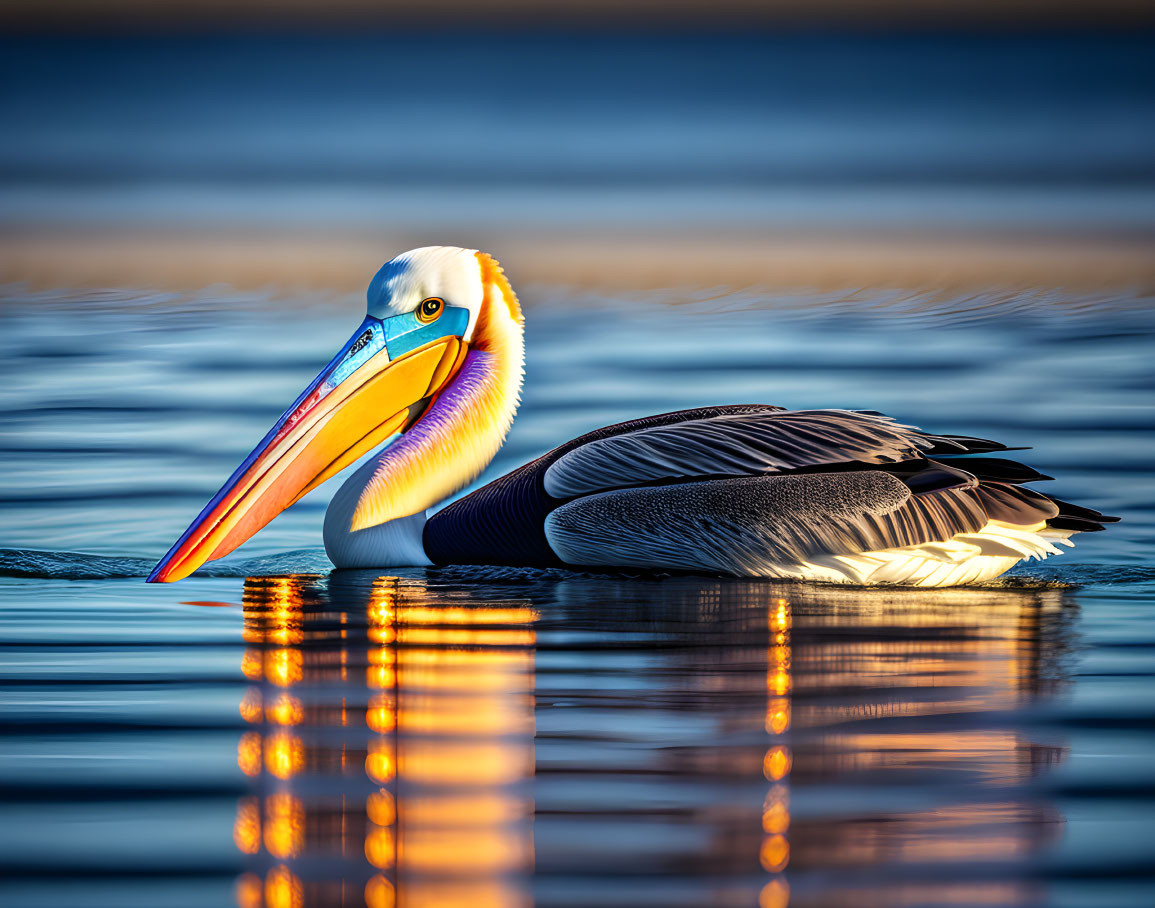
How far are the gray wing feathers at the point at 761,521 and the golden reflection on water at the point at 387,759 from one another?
40.3 inches

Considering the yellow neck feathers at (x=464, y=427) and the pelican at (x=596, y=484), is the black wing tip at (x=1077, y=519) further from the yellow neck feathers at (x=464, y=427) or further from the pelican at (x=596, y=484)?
the yellow neck feathers at (x=464, y=427)

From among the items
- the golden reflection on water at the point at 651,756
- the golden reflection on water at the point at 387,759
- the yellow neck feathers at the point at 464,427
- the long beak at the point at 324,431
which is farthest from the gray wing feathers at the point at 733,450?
the golden reflection on water at the point at 387,759

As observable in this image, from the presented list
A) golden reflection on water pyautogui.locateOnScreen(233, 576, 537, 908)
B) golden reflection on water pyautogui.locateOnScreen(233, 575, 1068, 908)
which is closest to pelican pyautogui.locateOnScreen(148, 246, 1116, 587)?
golden reflection on water pyautogui.locateOnScreen(233, 575, 1068, 908)

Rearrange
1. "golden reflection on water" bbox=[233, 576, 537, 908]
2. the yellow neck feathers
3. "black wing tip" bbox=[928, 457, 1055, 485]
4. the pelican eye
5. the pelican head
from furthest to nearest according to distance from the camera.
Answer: the pelican eye < the yellow neck feathers < the pelican head < "black wing tip" bbox=[928, 457, 1055, 485] < "golden reflection on water" bbox=[233, 576, 537, 908]

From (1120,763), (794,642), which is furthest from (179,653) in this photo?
(1120,763)

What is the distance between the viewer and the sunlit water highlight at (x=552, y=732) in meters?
2.45

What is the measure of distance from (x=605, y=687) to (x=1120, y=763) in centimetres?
121

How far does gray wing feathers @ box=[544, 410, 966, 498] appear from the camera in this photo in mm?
5965

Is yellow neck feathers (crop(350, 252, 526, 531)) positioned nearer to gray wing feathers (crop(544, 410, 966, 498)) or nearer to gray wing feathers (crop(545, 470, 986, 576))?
gray wing feathers (crop(544, 410, 966, 498))

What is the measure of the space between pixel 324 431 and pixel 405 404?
0.41m

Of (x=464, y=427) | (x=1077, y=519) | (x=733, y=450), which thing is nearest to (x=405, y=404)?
(x=464, y=427)

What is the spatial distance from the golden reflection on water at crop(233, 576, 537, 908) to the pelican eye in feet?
6.45

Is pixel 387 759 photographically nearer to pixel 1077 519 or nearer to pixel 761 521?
pixel 761 521

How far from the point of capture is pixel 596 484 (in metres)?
6.04
